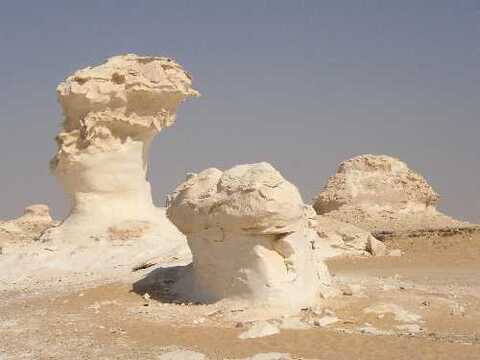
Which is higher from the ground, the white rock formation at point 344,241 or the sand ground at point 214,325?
the sand ground at point 214,325

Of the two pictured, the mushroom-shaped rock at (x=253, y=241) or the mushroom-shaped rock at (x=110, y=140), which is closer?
the mushroom-shaped rock at (x=253, y=241)

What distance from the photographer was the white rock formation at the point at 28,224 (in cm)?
2768

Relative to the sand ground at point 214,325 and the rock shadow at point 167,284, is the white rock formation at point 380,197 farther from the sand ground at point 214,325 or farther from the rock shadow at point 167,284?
the rock shadow at point 167,284

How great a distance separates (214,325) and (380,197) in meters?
19.7

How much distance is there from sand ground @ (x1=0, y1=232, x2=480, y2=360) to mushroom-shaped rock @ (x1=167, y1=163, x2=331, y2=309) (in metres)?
0.45

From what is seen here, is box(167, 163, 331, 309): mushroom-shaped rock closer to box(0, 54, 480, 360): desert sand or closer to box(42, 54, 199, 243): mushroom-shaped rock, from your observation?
box(0, 54, 480, 360): desert sand

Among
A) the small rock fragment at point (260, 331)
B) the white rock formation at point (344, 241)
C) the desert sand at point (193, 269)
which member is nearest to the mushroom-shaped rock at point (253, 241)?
the desert sand at point (193, 269)

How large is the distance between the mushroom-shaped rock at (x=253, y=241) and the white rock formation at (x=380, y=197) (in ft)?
52.6

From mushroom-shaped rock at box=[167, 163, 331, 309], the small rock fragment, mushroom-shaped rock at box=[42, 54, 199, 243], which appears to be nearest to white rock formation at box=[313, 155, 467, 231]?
mushroom-shaped rock at box=[42, 54, 199, 243]

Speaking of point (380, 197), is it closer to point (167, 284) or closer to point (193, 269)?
point (167, 284)

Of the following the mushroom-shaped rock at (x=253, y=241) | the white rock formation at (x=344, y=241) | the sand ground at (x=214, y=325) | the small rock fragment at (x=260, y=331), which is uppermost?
the mushroom-shaped rock at (x=253, y=241)

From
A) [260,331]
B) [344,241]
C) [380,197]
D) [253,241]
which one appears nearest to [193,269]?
[253,241]

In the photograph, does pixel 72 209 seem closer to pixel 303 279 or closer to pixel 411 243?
pixel 303 279

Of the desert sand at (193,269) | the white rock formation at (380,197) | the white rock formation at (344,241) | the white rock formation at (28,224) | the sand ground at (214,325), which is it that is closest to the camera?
the sand ground at (214,325)
